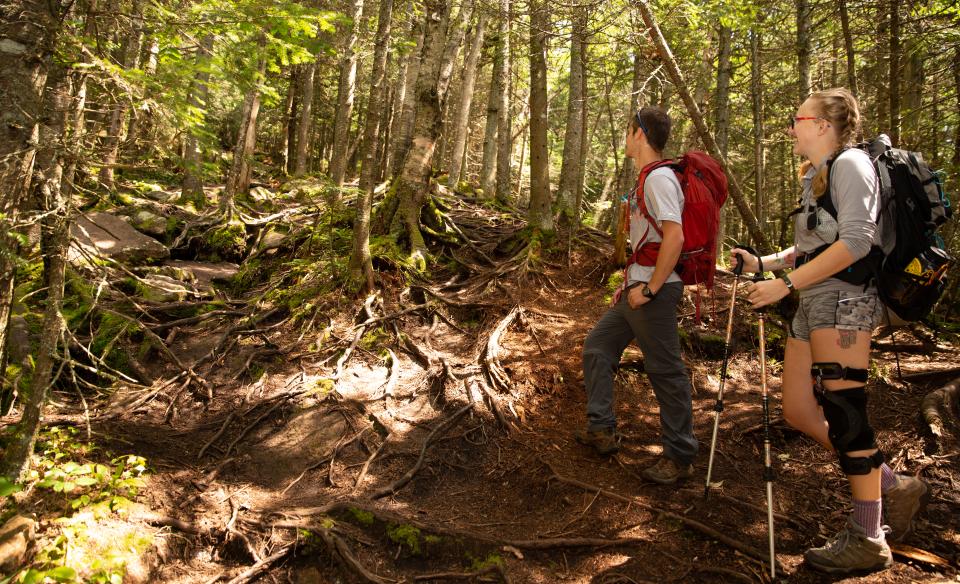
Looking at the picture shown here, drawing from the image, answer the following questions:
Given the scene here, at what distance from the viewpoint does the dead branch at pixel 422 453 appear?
4.34 metres

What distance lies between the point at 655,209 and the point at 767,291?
101 cm

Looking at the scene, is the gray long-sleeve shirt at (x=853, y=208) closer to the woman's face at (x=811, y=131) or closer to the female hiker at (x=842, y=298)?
the female hiker at (x=842, y=298)

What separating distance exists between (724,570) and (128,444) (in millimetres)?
4874

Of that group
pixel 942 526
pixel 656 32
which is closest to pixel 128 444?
pixel 942 526

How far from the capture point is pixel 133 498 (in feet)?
12.8

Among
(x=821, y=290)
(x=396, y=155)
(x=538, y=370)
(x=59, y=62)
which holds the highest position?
(x=396, y=155)

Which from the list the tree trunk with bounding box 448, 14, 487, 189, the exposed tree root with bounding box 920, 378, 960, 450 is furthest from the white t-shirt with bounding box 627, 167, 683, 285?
the tree trunk with bounding box 448, 14, 487, 189

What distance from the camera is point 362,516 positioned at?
3.92 m

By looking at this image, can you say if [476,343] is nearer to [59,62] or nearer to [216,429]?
[216,429]

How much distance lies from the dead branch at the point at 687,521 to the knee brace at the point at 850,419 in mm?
749

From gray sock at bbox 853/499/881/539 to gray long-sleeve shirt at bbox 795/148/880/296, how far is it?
121 cm

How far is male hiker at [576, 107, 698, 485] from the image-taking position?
3691 mm

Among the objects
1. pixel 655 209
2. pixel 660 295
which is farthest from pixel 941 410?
pixel 655 209

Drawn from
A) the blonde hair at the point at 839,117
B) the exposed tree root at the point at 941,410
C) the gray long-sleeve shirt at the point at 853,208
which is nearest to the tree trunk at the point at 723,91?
the exposed tree root at the point at 941,410
